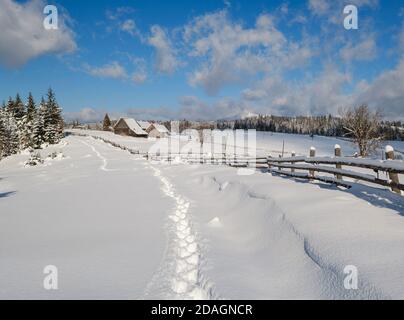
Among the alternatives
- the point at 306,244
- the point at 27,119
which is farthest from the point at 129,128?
Result: the point at 306,244

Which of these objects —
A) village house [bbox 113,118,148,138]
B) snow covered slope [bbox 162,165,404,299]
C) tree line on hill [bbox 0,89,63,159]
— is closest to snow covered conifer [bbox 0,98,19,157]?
tree line on hill [bbox 0,89,63,159]

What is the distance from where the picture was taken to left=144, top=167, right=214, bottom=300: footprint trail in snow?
Answer: 4.81 meters

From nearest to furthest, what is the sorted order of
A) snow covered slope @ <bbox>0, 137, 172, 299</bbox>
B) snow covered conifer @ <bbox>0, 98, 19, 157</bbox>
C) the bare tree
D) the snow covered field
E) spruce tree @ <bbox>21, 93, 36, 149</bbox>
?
the snow covered field → snow covered slope @ <bbox>0, 137, 172, 299</bbox> → the bare tree → snow covered conifer @ <bbox>0, 98, 19, 157</bbox> → spruce tree @ <bbox>21, 93, 36, 149</bbox>

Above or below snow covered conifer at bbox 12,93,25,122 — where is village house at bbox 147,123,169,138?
below

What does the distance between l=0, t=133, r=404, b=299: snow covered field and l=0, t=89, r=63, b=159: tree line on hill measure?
185 ft

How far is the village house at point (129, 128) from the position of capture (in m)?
91.2

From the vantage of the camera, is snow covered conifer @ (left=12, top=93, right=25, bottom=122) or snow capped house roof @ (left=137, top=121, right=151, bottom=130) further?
snow capped house roof @ (left=137, top=121, right=151, bottom=130)

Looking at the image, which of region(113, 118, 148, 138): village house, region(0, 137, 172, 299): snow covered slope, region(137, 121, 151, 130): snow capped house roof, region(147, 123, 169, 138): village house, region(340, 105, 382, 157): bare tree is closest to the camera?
region(0, 137, 172, 299): snow covered slope

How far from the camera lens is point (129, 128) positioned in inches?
3597

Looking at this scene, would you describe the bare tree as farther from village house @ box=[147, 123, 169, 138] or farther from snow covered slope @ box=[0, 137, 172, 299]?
village house @ box=[147, 123, 169, 138]

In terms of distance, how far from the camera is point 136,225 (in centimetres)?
852

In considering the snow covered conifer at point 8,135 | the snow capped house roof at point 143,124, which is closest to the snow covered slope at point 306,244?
the snow covered conifer at point 8,135

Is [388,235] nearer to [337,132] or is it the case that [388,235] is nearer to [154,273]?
[154,273]

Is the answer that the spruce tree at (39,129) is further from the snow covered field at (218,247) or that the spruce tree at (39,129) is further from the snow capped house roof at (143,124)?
the snow covered field at (218,247)
